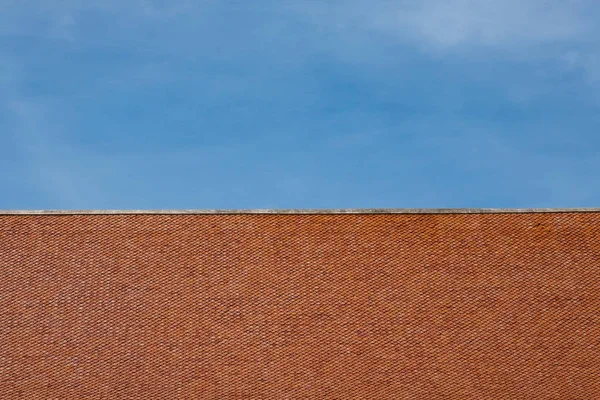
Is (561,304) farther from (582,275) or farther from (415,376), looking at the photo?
(415,376)

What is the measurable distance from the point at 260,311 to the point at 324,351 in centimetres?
190

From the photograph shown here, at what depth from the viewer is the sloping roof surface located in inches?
814

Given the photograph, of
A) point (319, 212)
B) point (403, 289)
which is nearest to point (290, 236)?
point (319, 212)

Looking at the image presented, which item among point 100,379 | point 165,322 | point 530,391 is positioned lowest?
point 530,391

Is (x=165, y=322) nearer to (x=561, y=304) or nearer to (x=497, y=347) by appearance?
(x=497, y=347)

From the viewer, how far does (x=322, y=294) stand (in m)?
22.1

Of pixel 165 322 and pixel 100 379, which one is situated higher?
pixel 165 322

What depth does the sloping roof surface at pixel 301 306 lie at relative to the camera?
20.7 meters

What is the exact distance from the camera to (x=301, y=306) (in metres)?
21.9

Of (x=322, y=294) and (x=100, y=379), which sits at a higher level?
(x=322, y=294)

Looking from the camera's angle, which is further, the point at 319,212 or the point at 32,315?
the point at 319,212

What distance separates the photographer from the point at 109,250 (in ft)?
74.3

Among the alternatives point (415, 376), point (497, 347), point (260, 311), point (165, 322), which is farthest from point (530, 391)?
point (165, 322)

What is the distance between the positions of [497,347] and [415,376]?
2.21 meters
